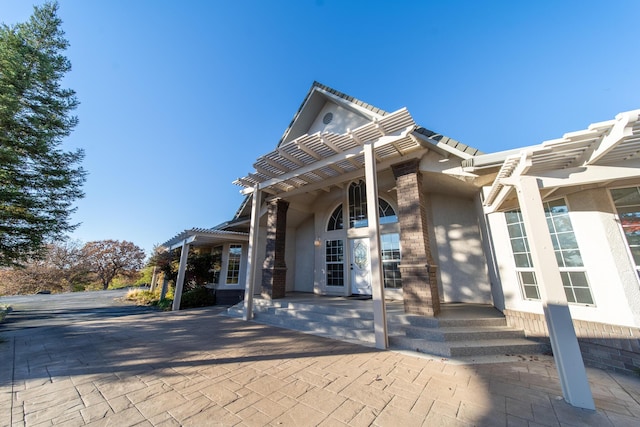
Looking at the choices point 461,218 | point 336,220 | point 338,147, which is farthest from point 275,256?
point 461,218

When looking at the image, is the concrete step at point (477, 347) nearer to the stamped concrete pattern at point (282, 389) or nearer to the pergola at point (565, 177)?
the stamped concrete pattern at point (282, 389)

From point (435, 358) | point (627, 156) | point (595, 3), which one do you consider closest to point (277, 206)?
point (435, 358)

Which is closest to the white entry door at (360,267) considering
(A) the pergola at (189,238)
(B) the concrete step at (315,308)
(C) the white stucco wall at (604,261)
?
(B) the concrete step at (315,308)

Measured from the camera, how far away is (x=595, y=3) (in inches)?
237

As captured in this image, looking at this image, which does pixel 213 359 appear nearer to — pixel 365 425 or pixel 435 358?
pixel 365 425

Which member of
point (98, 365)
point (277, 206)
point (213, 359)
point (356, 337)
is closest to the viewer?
point (98, 365)

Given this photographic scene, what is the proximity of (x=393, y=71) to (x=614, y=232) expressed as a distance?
9.39m

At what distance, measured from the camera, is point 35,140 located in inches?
286

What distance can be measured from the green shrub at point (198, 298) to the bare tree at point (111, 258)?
2275 cm

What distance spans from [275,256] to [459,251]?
5671 millimetres

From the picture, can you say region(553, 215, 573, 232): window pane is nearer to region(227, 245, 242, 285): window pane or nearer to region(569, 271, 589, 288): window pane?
region(569, 271, 589, 288): window pane

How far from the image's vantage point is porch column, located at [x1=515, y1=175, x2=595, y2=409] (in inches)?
87.8

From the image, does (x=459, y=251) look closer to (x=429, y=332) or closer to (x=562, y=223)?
(x=562, y=223)

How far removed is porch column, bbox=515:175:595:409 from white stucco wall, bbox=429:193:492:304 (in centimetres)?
393
